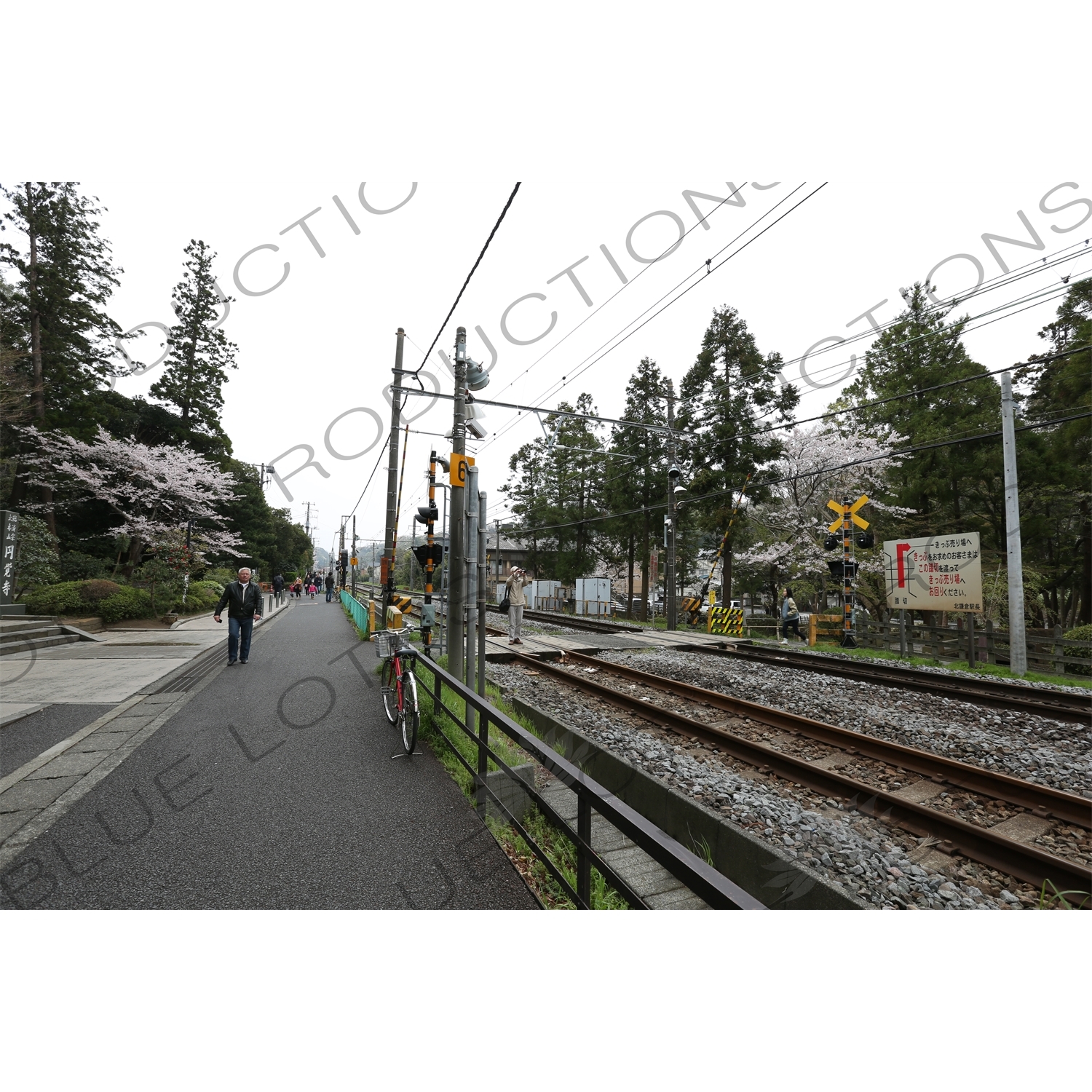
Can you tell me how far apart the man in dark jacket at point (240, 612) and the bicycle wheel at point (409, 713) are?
5189 millimetres

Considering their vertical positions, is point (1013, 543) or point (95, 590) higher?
point (1013, 543)

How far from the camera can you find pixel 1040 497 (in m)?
18.1

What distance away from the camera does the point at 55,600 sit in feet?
45.3

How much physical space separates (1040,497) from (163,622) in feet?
89.0

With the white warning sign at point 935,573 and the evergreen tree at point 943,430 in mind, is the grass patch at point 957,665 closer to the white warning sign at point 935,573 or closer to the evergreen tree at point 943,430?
the white warning sign at point 935,573

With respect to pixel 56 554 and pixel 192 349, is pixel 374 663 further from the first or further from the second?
pixel 192 349

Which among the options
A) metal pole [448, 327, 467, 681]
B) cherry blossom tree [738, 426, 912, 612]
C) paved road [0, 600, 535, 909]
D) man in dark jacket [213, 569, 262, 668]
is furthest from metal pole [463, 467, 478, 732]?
cherry blossom tree [738, 426, 912, 612]

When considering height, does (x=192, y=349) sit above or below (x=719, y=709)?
above

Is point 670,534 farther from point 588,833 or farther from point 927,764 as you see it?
point 588,833

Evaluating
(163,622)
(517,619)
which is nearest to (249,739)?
(517,619)

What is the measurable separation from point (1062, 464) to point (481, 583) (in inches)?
836

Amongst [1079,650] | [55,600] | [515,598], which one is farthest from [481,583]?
[1079,650]

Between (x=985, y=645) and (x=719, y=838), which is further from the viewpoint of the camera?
(x=985, y=645)

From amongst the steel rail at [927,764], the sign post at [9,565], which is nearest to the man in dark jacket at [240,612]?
the steel rail at [927,764]
